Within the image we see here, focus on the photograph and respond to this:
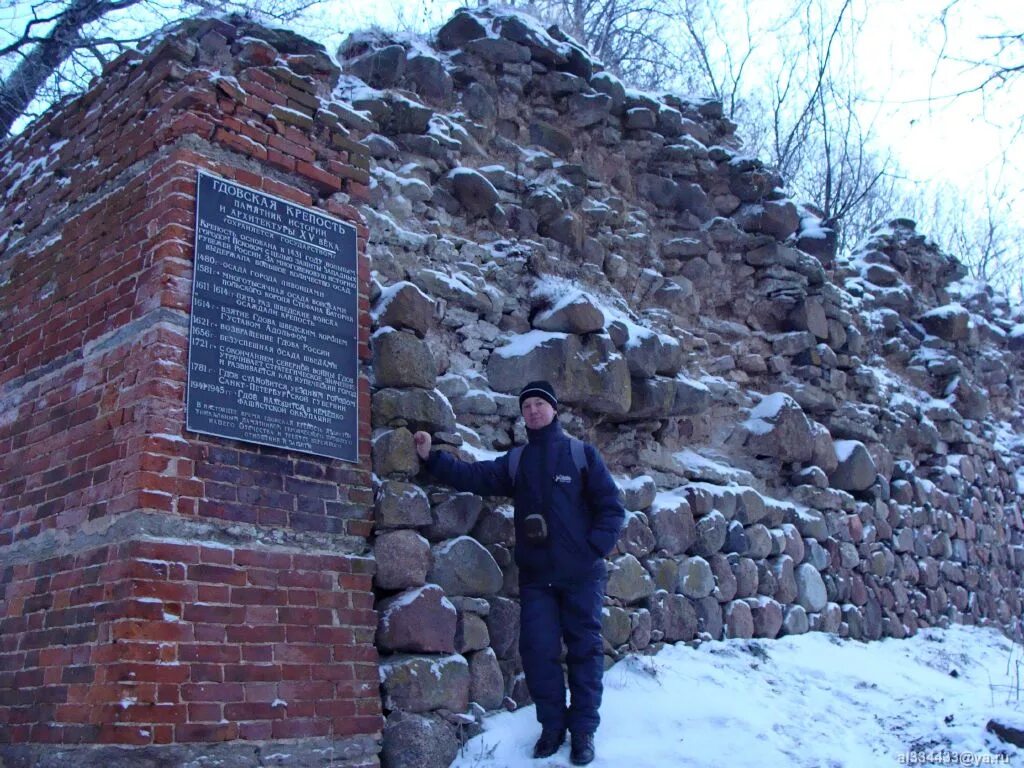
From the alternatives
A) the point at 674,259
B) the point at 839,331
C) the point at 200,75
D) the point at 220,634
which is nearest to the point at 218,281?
the point at 200,75

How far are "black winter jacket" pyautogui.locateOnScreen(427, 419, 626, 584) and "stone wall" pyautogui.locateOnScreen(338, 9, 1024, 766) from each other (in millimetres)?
178

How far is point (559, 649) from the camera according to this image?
15.2 feet

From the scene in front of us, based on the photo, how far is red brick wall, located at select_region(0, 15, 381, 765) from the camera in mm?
3643

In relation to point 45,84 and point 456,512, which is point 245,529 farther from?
point 45,84

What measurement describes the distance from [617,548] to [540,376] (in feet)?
3.70

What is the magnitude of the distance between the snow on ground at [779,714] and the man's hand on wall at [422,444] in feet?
4.29

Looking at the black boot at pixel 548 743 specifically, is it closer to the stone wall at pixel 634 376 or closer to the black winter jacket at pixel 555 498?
the stone wall at pixel 634 376

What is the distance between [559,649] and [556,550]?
482 mm

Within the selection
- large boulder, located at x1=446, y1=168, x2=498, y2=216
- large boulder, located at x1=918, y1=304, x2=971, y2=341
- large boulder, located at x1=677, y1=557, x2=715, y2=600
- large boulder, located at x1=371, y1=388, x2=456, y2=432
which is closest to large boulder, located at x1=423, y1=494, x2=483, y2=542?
large boulder, located at x1=371, y1=388, x2=456, y2=432

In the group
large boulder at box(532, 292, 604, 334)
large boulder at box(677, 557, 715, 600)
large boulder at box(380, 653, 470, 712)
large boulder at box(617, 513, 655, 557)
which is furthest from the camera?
large boulder at box(677, 557, 715, 600)

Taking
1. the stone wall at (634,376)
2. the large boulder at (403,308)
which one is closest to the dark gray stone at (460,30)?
the stone wall at (634,376)

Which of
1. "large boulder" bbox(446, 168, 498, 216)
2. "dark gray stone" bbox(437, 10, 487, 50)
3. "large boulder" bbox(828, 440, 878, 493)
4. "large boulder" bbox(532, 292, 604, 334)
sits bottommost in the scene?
"large boulder" bbox(828, 440, 878, 493)

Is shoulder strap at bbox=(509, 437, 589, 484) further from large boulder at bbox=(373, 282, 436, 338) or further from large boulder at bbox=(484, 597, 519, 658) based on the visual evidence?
large boulder at bbox=(373, 282, 436, 338)

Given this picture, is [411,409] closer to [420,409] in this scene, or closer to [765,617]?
[420,409]
